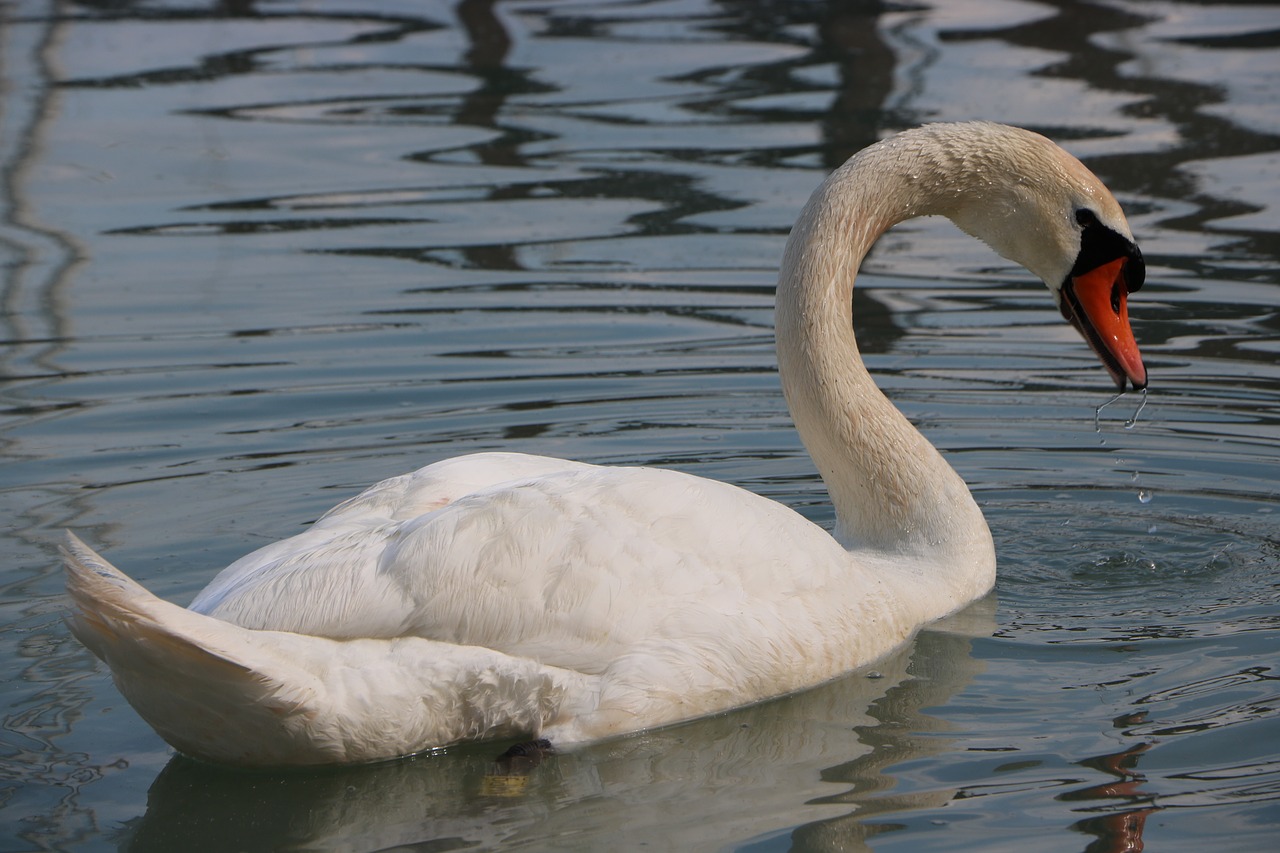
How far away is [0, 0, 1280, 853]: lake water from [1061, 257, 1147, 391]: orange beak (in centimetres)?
61

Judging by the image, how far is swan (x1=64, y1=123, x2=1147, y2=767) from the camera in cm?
385

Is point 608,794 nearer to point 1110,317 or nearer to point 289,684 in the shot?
point 289,684

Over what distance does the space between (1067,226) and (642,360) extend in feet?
9.43

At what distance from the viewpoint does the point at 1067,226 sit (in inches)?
209

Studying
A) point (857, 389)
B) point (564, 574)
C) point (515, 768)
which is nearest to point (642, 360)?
point (857, 389)

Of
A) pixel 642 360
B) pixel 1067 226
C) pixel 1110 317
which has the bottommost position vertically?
pixel 642 360

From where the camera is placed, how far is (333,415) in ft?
23.9

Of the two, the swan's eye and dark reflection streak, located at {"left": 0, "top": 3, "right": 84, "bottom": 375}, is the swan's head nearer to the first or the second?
the swan's eye

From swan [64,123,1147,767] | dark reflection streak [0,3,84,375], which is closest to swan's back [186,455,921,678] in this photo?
swan [64,123,1147,767]

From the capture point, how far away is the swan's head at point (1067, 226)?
5.26 m

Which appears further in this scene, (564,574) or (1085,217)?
(1085,217)

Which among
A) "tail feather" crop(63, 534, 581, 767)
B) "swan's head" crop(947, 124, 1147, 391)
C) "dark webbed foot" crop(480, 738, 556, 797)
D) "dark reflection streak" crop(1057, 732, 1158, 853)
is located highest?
"swan's head" crop(947, 124, 1147, 391)

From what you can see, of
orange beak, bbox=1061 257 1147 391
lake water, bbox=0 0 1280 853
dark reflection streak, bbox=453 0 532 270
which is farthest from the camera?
dark reflection streak, bbox=453 0 532 270

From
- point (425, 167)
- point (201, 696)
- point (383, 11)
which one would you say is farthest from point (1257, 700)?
point (383, 11)
